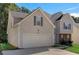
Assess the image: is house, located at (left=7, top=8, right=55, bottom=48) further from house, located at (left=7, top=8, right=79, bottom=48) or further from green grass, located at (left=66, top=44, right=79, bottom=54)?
green grass, located at (left=66, top=44, right=79, bottom=54)

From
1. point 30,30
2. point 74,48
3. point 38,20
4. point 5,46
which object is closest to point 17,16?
point 30,30

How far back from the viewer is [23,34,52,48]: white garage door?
1303 centimetres

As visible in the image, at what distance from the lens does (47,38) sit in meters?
13.8

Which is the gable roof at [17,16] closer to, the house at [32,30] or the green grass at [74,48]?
the house at [32,30]

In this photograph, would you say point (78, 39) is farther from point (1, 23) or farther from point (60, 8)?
point (1, 23)

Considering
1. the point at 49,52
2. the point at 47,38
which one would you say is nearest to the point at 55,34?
the point at 47,38

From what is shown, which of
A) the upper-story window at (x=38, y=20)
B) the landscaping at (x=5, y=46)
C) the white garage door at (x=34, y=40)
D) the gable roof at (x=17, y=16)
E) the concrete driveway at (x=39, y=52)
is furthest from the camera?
the upper-story window at (x=38, y=20)

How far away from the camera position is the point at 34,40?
43.1ft

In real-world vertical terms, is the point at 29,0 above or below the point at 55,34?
above

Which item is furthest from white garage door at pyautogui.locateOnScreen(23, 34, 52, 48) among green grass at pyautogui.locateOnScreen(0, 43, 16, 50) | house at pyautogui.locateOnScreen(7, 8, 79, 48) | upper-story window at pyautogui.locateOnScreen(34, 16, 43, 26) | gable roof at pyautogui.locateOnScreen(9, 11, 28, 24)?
gable roof at pyautogui.locateOnScreen(9, 11, 28, 24)

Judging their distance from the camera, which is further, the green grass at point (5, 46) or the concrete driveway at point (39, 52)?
the green grass at point (5, 46)

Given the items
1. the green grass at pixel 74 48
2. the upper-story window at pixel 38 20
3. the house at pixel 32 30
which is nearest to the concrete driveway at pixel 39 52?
the green grass at pixel 74 48

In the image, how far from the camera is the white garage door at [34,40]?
42.8 feet

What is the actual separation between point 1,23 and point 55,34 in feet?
13.2
